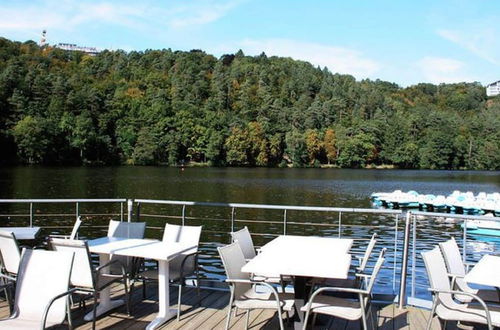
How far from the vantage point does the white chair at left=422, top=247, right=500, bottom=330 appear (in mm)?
3766

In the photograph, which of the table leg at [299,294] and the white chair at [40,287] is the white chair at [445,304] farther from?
the white chair at [40,287]

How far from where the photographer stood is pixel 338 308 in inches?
152

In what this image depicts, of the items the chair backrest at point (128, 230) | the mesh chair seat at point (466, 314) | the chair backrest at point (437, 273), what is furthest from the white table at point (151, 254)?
the mesh chair seat at point (466, 314)

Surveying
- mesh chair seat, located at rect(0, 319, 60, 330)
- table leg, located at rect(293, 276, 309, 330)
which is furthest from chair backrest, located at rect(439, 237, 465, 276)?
mesh chair seat, located at rect(0, 319, 60, 330)

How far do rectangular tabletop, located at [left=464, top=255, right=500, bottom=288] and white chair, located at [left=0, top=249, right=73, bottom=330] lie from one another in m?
2.95

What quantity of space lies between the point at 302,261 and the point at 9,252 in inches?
99.2

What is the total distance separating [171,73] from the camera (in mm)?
112125

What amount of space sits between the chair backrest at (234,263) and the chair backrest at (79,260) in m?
1.10

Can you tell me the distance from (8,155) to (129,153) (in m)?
18.7

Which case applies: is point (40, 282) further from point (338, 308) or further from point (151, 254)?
point (338, 308)

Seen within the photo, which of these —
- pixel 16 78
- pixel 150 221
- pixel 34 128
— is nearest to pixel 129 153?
pixel 34 128

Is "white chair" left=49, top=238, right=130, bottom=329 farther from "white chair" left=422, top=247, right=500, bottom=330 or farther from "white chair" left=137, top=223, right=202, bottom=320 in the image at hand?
"white chair" left=422, top=247, right=500, bottom=330

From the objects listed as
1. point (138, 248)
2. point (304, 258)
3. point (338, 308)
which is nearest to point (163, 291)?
point (138, 248)

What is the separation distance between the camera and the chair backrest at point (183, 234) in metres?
5.43
